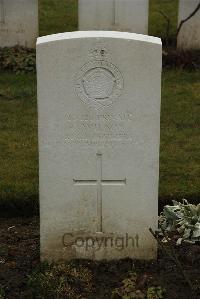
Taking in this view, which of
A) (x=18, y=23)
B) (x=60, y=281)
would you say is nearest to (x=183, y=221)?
(x=60, y=281)

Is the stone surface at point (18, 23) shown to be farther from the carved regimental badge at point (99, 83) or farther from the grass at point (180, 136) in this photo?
the carved regimental badge at point (99, 83)

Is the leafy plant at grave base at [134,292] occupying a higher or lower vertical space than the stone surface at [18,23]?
lower

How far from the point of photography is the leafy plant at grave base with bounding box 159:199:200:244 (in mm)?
5418

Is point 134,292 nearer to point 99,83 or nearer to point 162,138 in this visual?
point 99,83

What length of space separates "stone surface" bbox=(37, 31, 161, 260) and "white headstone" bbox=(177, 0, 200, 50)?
5.84 meters

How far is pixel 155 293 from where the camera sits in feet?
15.7

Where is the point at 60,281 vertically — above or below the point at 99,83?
below

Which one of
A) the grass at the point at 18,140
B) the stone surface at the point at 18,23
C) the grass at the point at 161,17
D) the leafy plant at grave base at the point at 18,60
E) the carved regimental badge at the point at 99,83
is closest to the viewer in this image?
the carved regimental badge at the point at 99,83

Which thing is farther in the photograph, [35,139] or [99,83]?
[35,139]

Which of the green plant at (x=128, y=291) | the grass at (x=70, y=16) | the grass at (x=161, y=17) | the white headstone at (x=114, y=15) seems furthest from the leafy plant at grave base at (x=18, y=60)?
the green plant at (x=128, y=291)

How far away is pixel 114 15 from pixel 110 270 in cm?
610

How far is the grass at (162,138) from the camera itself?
6.47 meters

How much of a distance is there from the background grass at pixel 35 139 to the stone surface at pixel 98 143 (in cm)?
116

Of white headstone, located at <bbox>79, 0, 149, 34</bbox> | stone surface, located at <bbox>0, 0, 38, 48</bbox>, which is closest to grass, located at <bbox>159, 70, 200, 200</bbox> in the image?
white headstone, located at <bbox>79, 0, 149, 34</bbox>
